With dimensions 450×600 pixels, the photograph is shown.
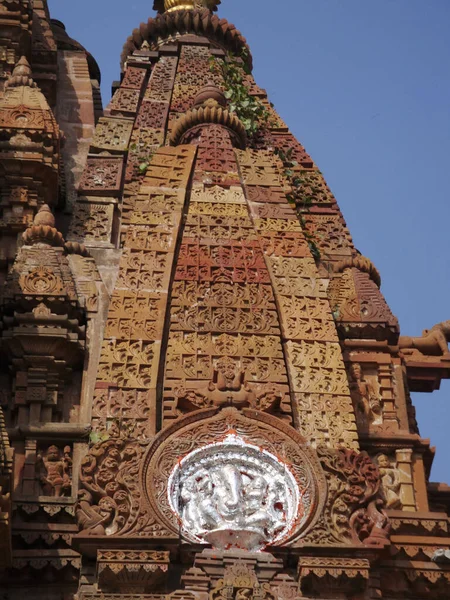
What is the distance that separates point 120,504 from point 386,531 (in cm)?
327

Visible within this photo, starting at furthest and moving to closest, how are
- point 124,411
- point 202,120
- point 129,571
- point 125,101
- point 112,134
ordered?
point 125,101 → point 112,134 → point 202,120 → point 124,411 → point 129,571

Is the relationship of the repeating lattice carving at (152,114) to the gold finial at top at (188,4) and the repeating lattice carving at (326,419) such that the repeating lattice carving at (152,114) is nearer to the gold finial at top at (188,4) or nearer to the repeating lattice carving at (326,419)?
the gold finial at top at (188,4)

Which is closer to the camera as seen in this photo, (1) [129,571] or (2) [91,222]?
(1) [129,571]

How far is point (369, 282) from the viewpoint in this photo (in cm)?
2362

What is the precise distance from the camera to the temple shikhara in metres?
18.5

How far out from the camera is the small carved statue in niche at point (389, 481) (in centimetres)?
2031

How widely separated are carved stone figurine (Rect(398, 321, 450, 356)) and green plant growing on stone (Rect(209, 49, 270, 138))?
5.55 metres

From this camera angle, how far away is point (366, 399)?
21688 mm

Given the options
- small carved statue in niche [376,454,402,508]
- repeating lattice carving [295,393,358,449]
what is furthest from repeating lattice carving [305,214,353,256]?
small carved statue in niche [376,454,402,508]

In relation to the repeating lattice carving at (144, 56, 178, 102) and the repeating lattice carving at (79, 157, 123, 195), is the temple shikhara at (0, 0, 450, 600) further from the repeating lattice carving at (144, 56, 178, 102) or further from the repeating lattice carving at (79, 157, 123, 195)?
the repeating lattice carving at (144, 56, 178, 102)

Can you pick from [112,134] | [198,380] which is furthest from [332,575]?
[112,134]

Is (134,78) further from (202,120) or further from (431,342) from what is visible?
(431,342)

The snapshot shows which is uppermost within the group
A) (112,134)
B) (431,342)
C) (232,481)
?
(112,134)

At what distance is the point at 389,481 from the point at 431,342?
3.45 meters
